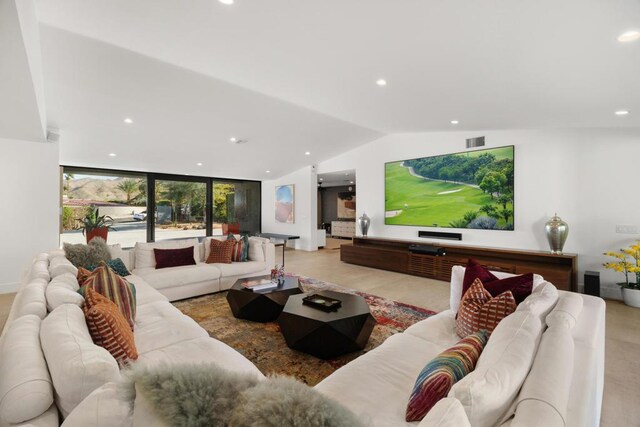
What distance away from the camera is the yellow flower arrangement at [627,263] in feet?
12.5

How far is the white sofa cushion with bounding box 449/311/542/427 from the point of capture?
90 cm

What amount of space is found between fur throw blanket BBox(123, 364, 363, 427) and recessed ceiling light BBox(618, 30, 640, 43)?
2788 millimetres

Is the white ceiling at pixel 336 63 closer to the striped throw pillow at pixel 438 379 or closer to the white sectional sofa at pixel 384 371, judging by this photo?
the white sectional sofa at pixel 384 371

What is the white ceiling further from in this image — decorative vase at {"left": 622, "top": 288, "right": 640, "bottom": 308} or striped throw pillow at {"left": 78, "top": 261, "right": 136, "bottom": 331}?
decorative vase at {"left": 622, "top": 288, "right": 640, "bottom": 308}

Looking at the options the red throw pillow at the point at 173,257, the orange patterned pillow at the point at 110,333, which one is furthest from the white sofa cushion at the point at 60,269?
the red throw pillow at the point at 173,257

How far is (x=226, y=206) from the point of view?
903 centimetres

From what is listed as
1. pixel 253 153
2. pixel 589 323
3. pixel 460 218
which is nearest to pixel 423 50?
pixel 589 323

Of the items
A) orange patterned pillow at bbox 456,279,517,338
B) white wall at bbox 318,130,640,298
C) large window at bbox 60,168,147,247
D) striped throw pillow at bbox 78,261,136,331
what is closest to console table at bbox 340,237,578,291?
white wall at bbox 318,130,640,298

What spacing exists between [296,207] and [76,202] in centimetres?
523

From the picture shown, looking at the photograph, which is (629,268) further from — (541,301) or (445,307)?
(541,301)

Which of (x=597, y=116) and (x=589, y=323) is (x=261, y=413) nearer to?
(x=589, y=323)

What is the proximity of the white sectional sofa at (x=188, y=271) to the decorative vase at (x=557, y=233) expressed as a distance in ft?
14.3

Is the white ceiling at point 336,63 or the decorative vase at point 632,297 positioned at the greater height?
the white ceiling at point 336,63

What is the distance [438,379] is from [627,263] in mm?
4564
